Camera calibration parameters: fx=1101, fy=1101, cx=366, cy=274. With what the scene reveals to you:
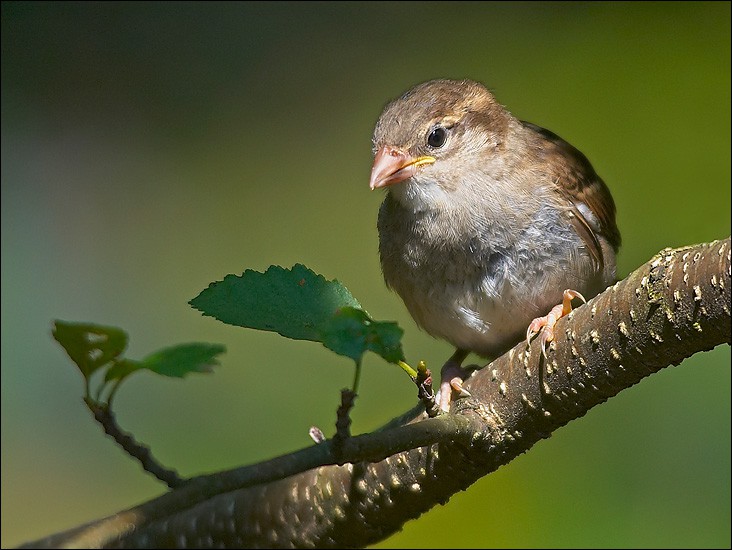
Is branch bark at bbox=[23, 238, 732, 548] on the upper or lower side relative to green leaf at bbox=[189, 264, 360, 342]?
lower

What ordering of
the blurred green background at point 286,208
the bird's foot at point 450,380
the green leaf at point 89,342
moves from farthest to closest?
the blurred green background at point 286,208 → the bird's foot at point 450,380 → the green leaf at point 89,342

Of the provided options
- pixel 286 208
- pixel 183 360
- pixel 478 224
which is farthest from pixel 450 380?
pixel 286 208

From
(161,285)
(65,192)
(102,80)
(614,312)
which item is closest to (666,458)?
(614,312)

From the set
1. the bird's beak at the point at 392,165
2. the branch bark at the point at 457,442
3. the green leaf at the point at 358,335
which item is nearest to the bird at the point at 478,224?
the bird's beak at the point at 392,165

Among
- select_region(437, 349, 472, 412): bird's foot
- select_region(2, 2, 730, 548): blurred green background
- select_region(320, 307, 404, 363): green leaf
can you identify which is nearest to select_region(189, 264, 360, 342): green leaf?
select_region(320, 307, 404, 363): green leaf

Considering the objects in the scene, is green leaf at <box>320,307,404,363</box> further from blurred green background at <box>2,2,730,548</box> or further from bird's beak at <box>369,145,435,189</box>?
blurred green background at <box>2,2,730,548</box>

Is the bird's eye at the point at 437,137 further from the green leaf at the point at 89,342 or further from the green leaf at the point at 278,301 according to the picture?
the green leaf at the point at 89,342
